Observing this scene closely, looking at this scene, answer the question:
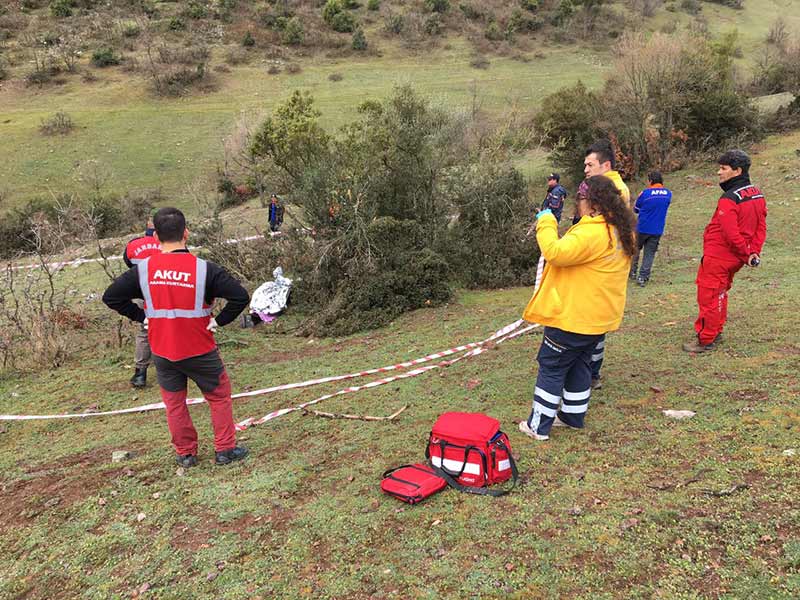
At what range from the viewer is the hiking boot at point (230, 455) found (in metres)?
4.45

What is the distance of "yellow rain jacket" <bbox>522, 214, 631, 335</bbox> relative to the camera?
3770 mm

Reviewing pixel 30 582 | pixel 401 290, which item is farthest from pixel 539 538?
pixel 401 290

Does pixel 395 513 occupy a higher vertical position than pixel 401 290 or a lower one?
higher

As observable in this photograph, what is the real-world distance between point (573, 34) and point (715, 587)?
56.6 meters

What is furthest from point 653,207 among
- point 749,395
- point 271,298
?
point 271,298

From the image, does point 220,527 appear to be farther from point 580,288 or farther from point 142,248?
point 142,248

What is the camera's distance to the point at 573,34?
50844mm

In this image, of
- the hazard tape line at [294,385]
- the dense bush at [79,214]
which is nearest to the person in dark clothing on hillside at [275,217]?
the hazard tape line at [294,385]

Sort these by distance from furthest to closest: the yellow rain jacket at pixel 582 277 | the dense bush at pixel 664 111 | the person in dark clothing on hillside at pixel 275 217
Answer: the dense bush at pixel 664 111 → the person in dark clothing on hillside at pixel 275 217 → the yellow rain jacket at pixel 582 277

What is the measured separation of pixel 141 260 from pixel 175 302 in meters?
1.93

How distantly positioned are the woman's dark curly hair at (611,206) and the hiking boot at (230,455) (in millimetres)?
3330

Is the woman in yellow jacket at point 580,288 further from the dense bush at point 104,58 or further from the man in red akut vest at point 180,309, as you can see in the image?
the dense bush at point 104,58

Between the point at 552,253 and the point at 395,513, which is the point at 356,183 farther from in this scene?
the point at 395,513

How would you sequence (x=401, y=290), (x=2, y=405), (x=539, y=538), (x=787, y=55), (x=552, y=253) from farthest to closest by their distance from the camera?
(x=787, y=55) → (x=401, y=290) → (x=2, y=405) → (x=552, y=253) → (x=539, y=538)
